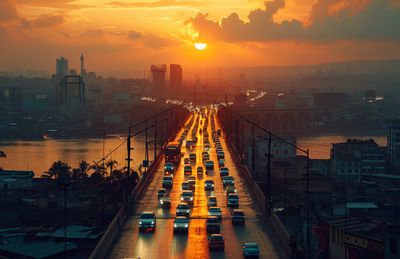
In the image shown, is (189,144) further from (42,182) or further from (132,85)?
(132,85)

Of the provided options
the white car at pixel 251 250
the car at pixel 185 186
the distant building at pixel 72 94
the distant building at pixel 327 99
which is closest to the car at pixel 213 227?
the white car at pixel 251 250

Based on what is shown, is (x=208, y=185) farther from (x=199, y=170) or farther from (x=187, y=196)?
(x=199, y=170)

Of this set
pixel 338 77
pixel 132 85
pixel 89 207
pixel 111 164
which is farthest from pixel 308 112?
pixel 338 77

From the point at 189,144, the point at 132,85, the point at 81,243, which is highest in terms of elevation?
the point at 132,85

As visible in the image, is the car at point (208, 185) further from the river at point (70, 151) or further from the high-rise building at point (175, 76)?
the high-rise building at point (175, 76)

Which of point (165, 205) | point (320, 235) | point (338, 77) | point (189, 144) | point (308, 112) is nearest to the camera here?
point (320, 235)

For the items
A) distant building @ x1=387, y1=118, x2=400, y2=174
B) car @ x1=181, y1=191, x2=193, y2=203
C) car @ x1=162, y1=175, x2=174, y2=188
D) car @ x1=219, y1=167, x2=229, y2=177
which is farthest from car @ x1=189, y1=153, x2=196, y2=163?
distant building @ x1=387, y1=118, x2=400, y2=174
